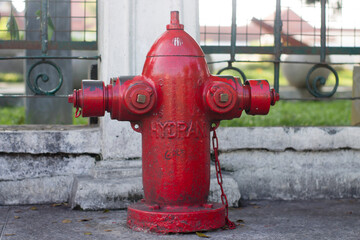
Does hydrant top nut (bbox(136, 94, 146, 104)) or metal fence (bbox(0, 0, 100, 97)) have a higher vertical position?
metal fence (bbox(0, 0, 100, 97))

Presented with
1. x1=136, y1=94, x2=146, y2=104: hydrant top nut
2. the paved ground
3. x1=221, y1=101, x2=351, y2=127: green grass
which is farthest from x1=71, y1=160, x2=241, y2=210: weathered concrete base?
x1=221, y1=101, x2=351, y2=127: green grass

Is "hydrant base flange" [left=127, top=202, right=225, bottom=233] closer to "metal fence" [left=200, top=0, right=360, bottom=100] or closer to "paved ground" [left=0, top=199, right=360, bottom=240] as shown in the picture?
"paved ground" [left=0, top=199, right=360, bottom=240]

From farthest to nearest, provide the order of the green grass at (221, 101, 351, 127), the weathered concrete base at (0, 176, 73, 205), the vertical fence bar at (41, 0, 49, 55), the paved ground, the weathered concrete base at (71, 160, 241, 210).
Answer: the green grass at (221, 101, 351, 127) → the vertical fence bar at (41, 0, 49, 55) → the weathered concrete base at (0, 176, 73, 205) → the weathered concrete base at (71, 160, 241, 210) → the paved ground

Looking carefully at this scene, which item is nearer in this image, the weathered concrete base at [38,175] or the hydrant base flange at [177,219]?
the hydrant base flange at [177,219]

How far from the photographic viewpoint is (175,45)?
10.1 ft

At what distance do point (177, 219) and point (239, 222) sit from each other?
1.76 feet

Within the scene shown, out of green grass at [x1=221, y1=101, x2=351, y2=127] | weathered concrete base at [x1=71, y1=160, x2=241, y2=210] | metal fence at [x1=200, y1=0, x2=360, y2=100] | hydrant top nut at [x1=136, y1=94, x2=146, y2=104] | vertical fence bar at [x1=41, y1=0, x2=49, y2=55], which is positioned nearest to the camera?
hydrant top nut at [x1=136, y1=94, x2=146, y2=104]

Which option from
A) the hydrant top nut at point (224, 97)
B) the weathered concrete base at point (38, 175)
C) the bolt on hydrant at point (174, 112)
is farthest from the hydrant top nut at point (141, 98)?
the weathered concrete base at point (38, 175)

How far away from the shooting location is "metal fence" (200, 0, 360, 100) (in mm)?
4375

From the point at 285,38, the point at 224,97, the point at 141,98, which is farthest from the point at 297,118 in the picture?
the point at 141,98

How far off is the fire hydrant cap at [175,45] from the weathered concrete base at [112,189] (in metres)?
0.98

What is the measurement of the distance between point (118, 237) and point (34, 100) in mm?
4086

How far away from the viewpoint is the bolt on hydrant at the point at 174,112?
3.03 meters

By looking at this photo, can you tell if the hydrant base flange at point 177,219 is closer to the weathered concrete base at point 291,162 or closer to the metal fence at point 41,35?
the weathered concrete base at point 291,162
